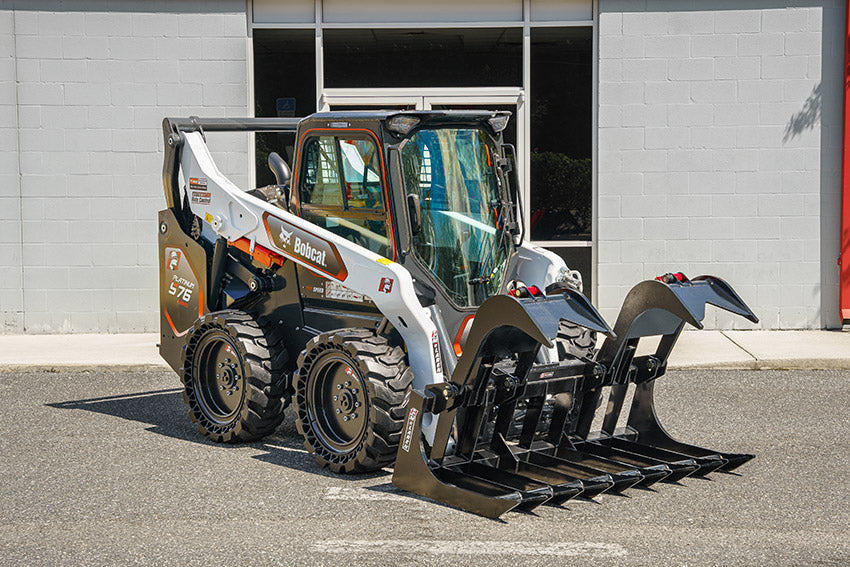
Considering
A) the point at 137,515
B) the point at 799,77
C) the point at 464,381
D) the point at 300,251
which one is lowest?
the point at 137,515

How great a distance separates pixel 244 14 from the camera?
1323cm

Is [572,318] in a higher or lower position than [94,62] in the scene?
lower

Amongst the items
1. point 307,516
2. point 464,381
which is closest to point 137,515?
point 307,516

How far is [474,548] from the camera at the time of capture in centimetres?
559

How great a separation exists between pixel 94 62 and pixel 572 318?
28.9 ft

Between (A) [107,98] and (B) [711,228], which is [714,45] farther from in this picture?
(A) [107,98]

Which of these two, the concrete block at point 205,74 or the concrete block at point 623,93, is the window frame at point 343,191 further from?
the concrete block at point 623,93

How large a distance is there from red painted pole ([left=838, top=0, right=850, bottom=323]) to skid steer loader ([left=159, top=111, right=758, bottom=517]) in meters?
6.02

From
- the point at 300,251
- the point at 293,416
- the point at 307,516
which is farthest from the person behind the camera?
the point at 293,416

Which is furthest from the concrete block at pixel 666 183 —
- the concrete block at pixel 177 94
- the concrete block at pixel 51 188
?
the concrete block at pixel 51 188

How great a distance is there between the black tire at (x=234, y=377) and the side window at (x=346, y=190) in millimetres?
927

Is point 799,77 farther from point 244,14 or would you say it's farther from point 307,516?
point 307,516

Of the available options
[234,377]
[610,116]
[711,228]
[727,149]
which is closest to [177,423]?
[234,377]

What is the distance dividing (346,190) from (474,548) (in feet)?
9.73
